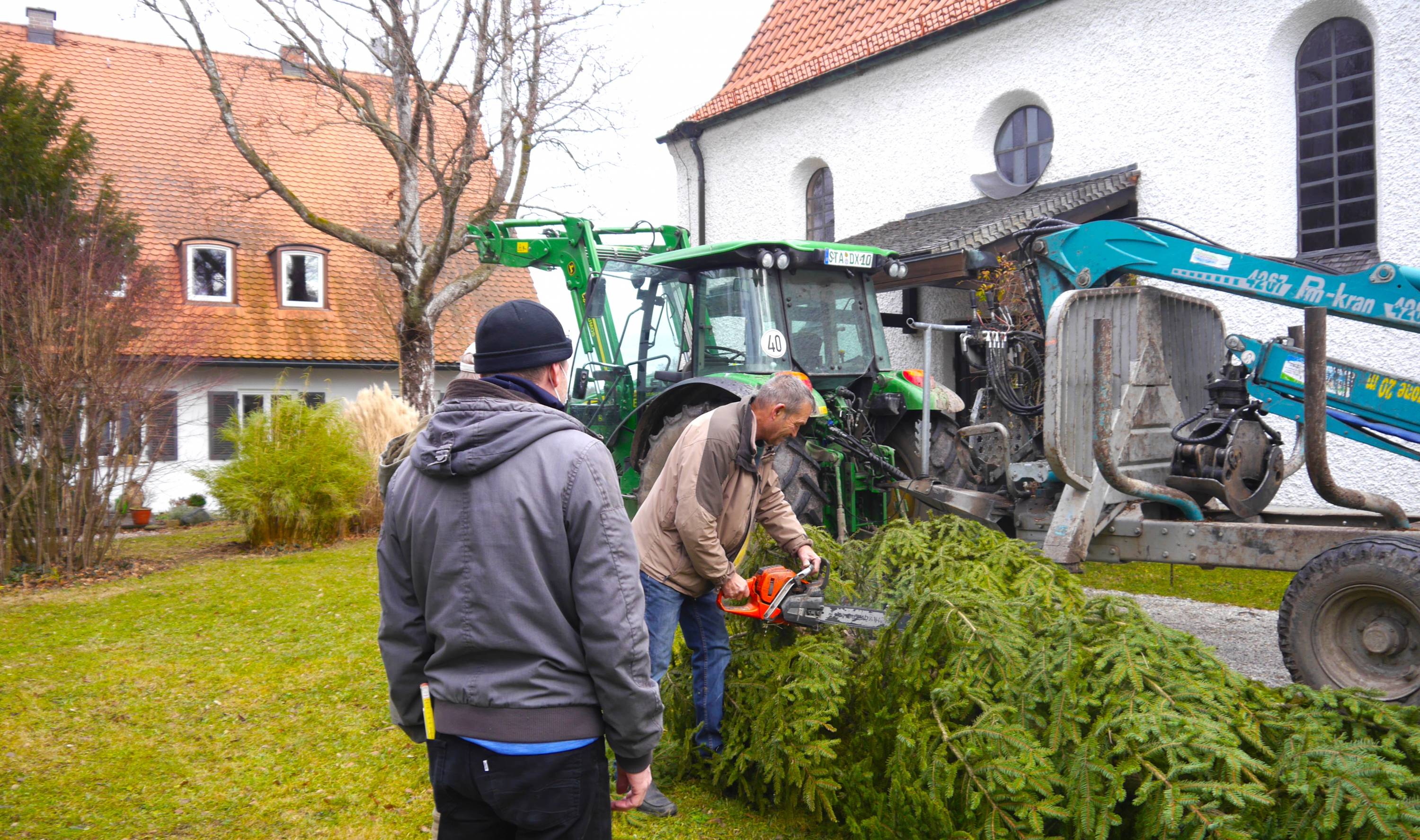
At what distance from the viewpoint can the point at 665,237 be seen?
10.2 meters

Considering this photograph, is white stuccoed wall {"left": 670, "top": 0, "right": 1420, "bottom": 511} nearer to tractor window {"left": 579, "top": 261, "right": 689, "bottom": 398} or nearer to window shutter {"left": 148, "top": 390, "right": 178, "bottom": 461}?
tractor window {"left": 579, "top": 261, "right": 689, "bottom": 398}

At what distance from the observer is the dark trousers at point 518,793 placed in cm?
219

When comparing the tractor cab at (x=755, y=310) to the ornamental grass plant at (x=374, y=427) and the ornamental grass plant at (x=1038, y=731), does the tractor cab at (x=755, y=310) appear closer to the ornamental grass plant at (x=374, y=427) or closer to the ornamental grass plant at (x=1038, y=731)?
the ornamental grass plant at (x=1038, y=731)

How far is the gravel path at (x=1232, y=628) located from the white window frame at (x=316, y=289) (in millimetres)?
15682

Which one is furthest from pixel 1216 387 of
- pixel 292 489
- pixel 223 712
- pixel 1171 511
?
pixel 292 489

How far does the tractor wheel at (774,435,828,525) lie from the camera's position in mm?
6379

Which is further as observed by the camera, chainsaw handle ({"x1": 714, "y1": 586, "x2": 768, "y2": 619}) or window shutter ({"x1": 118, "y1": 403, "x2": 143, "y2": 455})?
window shutter ({"x1": 118, "y1": 403, "x2": 143, "y2": 455})

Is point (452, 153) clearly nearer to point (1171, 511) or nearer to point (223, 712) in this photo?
point (223, 712)

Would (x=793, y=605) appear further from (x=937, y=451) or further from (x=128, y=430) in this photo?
(x=128, y=430)

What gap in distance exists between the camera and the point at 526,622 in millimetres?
2188

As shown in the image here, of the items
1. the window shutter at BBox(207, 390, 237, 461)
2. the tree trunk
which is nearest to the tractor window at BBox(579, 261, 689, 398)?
the tree trunk

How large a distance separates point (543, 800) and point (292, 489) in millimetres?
10163

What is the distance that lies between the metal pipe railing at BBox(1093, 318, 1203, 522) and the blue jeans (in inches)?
88.7

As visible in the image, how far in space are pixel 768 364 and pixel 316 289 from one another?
14.5 meters
